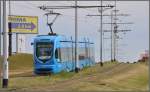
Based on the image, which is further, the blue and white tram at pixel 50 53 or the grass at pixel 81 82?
the blue and white tram at pixel 50 53

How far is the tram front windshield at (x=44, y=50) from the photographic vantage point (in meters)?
52.1

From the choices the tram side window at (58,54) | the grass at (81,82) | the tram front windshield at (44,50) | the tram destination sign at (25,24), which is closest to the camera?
the grass at (81,82)

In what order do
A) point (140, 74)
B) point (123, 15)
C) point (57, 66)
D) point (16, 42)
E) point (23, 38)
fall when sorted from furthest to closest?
1. point (123, 15)
2. point (23, 38)
3. point (16, 42)
4. point (57, 66)
5. point (140, 74)

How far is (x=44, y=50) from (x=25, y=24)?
171 ft

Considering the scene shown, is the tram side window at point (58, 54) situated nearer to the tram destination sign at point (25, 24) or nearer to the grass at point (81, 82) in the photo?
the grass at point (81, 82)

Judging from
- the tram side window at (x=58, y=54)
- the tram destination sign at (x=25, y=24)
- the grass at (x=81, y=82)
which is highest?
the tram destination sign at (x=25, y=24)

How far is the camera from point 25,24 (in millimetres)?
104312

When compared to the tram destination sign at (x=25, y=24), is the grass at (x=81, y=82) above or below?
below

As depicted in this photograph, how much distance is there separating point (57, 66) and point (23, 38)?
57.9 m

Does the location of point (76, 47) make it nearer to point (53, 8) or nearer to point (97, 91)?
point (53, 8)

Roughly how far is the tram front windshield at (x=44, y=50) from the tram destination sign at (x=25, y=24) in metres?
49.6

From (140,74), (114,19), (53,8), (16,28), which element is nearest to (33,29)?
(16,28)

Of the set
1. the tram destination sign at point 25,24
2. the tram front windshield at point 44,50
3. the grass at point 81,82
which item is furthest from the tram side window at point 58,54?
the tram destination sign at point 25,24

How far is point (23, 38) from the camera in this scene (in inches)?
4345
